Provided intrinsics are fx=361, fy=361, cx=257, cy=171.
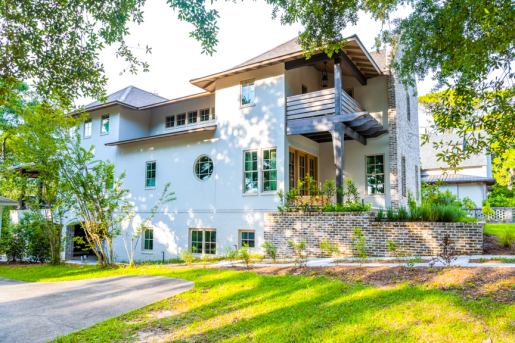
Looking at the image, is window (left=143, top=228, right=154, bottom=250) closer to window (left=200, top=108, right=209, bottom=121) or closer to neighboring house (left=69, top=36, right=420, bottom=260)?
neighboring house (left=69, top=36, right=420, bottom=260)

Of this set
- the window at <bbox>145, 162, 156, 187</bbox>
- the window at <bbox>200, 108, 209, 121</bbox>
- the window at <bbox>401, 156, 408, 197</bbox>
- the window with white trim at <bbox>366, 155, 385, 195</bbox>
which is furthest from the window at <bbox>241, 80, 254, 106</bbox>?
the window at <bbox>401, 156, 408, 197</bbox>

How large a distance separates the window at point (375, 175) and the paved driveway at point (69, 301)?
9.58m

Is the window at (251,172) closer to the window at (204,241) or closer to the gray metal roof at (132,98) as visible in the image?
the window at (204,241)

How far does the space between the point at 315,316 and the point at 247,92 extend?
38.3 feet

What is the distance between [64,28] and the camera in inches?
282

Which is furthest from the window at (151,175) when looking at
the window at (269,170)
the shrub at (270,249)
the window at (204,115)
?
the shrub at (270,249)

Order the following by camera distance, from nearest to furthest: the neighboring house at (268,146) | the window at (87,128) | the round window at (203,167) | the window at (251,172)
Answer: the neighboring house at (268,146) < the window at (251,172) < the round window at (203,167) < the window at (87,128)

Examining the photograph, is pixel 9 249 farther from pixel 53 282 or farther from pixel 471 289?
pixel 471 289

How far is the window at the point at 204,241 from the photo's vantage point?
15594 mm

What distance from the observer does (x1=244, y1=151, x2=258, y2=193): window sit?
1469 cm

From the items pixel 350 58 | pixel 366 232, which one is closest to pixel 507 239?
pixel 366 232

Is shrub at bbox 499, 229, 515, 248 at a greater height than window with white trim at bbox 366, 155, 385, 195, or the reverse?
window with white trim at bbox 366, 155, 385, 195

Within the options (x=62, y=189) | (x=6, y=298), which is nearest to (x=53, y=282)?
(x=6, y=298)

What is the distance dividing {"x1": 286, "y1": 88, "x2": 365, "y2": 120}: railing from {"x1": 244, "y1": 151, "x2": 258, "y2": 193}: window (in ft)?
7.23
